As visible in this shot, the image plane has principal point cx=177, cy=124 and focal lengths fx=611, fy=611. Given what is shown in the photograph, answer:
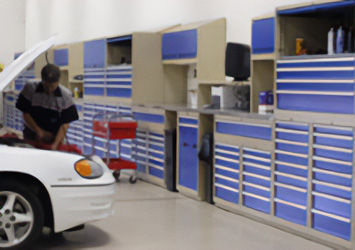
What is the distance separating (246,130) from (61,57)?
6.25m

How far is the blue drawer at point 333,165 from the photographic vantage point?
424 centimetres

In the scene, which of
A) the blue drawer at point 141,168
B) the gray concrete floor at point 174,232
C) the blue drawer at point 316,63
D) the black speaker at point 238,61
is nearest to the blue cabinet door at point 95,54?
the blue drawer at point 141,168

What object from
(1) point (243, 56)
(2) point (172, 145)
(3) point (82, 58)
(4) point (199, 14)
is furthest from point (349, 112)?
(3) point (82, 58)

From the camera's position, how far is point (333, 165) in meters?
4.37

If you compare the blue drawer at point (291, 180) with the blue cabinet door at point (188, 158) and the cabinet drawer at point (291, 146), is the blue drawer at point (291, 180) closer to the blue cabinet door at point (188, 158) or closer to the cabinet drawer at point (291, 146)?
the cabinet drawer at point (291, 146)

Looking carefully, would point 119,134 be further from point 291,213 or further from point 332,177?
point 332,177

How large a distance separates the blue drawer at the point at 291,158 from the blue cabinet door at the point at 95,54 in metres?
4.09

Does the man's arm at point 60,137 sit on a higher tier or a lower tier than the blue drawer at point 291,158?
higher

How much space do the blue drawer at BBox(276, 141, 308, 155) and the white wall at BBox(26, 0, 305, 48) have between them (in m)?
1.70

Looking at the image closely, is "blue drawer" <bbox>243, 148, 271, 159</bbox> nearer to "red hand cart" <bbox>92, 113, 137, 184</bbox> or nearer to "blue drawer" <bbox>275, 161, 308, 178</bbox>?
"blue drawer" <bbox>275, 161, 308, 178</bbox>

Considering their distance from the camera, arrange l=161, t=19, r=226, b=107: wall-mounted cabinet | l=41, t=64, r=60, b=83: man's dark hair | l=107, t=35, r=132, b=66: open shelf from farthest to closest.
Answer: l=107, t=35, r=132, b=66: open shelf
l=161, t=19, r=226, b=107: wall-mounted cabinet
l=41, t=64, r=60, b=83: man's dark hair

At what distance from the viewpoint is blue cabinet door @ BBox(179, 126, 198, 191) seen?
614 cm

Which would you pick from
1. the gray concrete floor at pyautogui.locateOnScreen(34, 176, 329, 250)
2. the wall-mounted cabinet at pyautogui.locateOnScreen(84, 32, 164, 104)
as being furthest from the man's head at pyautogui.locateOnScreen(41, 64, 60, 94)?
the wall-mounted cabinet at pyautogui.locateOnScreen(84, 32, 164, 104)

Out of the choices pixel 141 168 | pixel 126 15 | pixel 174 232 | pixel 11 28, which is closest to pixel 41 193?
pixel 174 232
